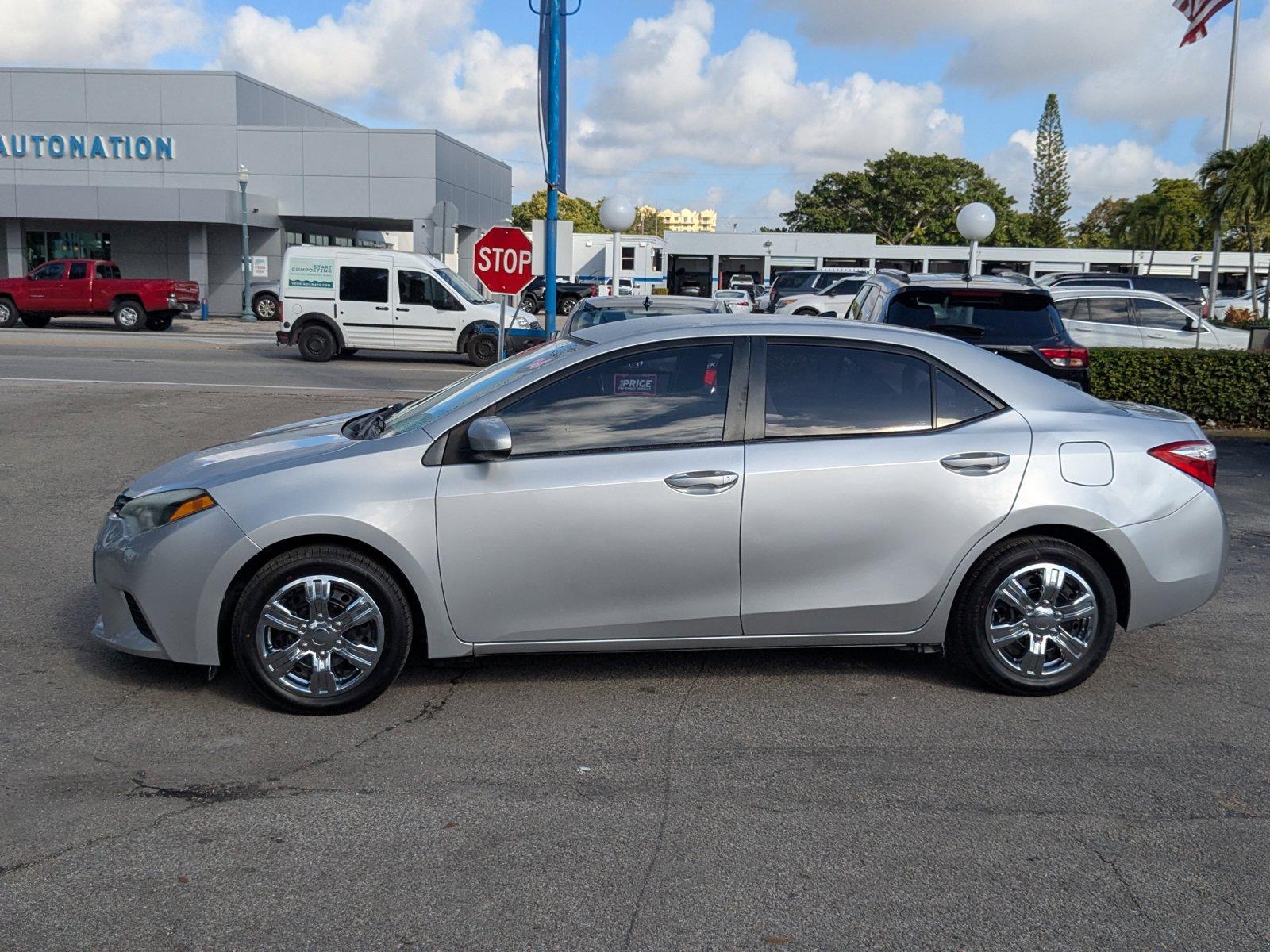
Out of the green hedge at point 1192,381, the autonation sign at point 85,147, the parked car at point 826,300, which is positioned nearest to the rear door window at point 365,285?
the parked car at point 826,300

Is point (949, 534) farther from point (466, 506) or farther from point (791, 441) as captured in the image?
point (466, 506)

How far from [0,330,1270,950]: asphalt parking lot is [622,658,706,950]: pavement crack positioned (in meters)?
0.01

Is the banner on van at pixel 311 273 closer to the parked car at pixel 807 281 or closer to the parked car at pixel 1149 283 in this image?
the parked car at pixel 807 281

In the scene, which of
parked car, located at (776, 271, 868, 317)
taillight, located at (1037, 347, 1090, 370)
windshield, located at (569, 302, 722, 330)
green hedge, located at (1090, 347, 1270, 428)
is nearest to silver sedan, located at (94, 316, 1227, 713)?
taillight, located at (1037, 347, 1090, 370)

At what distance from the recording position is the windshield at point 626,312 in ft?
39.2

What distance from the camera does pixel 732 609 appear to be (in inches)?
198

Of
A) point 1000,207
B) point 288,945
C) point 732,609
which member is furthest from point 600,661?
point 1000,207

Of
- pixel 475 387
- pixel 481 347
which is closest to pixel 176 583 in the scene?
pixel 475 387

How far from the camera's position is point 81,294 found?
3114 cm

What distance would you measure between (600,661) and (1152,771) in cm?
244

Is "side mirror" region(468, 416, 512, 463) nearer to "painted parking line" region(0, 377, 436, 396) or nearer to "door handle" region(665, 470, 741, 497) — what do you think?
"door handle" region(665, 470, 741, 497)

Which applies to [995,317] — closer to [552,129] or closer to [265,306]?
[552,129]

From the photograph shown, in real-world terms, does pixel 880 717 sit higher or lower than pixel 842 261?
lower

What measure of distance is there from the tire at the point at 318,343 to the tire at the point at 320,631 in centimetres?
1916
